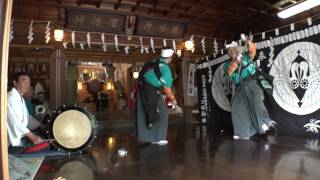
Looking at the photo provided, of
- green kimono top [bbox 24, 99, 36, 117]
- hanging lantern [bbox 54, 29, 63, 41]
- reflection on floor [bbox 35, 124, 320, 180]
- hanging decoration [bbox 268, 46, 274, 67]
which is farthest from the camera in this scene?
hanging lantern [bbox 54, 29, 63, 41]

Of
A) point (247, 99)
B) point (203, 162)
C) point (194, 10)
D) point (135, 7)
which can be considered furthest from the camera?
point (194, 10)

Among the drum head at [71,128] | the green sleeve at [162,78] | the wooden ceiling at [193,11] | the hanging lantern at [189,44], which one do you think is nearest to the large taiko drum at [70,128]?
the drum head at [71,128]

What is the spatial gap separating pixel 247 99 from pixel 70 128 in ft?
9.68

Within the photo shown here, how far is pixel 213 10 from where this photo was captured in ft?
24.9

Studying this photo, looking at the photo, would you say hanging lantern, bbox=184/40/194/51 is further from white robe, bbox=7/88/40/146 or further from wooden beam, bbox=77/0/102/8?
white robe, bbox=7/88/40/146

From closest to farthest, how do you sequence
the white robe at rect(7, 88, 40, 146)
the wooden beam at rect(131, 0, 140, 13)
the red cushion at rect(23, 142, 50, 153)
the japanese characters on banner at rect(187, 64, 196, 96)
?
the white robe at rect(7, 88, 40, 146) < the red cushion at rect(23, 142, 50, 153) < the wooden beam at rect(131, 0, 140, 13) < the japanese characters on banner at rect(187, 64, 196, 96)

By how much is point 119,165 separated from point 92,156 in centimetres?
79

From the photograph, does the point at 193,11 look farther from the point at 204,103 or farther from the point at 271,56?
the point at 271,56

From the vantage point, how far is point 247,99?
471 cm

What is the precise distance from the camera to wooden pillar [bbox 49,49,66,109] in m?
7.07

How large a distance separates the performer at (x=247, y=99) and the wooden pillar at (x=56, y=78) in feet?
14.8

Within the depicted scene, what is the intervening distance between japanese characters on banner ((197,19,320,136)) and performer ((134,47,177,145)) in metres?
1.82

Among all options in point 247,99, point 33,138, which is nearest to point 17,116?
point 33,138

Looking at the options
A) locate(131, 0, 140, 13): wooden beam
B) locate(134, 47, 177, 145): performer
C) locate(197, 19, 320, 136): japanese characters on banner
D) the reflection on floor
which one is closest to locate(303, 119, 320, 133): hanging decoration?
locate(197, 19, 320, 136): japanese characters on banner
